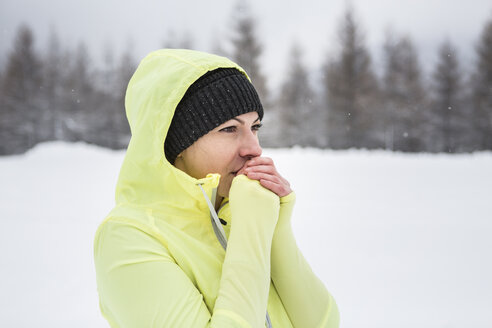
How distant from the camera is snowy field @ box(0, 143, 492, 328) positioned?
3.62m

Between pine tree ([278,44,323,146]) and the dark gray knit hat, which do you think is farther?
pine tree ([278,44,323,146])

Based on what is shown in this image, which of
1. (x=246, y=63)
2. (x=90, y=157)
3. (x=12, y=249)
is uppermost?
(x=246, y=63)

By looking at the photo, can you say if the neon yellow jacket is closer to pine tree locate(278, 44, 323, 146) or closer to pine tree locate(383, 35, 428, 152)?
pine tree locate(383, 35, 428, 152)

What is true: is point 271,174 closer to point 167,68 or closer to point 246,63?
point 167,68

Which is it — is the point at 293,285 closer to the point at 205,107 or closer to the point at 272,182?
the point at 272,182

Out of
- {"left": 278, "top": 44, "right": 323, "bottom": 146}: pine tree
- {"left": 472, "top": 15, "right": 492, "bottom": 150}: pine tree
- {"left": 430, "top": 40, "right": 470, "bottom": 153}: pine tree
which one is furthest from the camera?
{"left": 278, "top": 44, "right": 323, "bottom": 146}: pine tree

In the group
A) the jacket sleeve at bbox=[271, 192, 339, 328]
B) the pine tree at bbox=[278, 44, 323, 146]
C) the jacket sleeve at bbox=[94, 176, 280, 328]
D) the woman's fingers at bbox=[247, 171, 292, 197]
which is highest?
the woman's fingers at bbox=[247, 171, 292, 197]

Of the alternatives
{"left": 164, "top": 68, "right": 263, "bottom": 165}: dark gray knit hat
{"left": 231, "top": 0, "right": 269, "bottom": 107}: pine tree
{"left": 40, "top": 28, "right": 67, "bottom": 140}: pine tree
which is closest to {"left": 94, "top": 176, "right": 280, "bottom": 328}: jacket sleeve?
{"left": 164, "top": 68, "right": 263, "bottom": 165}: dark gray knit hat

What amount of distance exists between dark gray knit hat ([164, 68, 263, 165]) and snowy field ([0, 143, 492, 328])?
2674 millimetres

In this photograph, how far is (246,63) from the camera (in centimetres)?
2131

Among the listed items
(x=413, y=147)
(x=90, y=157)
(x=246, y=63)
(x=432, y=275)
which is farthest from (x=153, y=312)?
(x=413, y=147)

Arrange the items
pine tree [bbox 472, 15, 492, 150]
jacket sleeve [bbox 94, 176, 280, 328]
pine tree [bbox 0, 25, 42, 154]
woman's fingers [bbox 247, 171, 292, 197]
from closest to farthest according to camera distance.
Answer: jacket sleeve [bbox 94, 176, 280, 328] < woman's fingers [bbox 247, 171, 292, 197] < pine tree [bbox 472, 15, 492, 150] < pine tree [bbox 0, 25, 42, 154]

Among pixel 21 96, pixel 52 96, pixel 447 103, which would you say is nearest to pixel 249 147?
pixel 447 103

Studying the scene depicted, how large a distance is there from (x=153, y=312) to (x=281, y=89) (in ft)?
82.0
